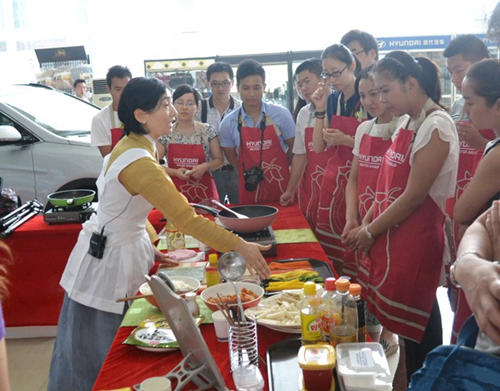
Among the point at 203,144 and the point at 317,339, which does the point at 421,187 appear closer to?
the point at 317,339

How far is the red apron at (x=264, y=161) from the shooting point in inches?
119

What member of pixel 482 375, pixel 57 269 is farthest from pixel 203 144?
pixel 482 375

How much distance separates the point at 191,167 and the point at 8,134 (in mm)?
1737

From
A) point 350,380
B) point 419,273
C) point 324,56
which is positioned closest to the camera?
point 350,380

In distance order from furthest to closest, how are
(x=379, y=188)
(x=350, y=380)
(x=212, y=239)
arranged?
(x=379, y=188), (x=212, y=239), (x=350, y=380)

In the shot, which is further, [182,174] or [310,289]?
[182,174]

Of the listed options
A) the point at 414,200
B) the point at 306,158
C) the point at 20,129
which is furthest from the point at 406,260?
the point at 20,129

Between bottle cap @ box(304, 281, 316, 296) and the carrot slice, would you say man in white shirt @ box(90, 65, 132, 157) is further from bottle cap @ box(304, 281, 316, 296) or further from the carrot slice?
bottle cap @ box(304, 281, 316, 296)

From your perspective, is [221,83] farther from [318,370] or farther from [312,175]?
[318,370]

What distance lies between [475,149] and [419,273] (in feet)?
2.72

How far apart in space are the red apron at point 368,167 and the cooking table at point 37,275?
113 cm

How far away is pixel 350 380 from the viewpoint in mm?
1037

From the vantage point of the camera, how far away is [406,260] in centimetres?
204

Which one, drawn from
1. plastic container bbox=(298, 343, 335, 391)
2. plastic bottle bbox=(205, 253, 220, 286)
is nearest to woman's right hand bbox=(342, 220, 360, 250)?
plastic bottle bbox=(205, 253, 220, 286)
